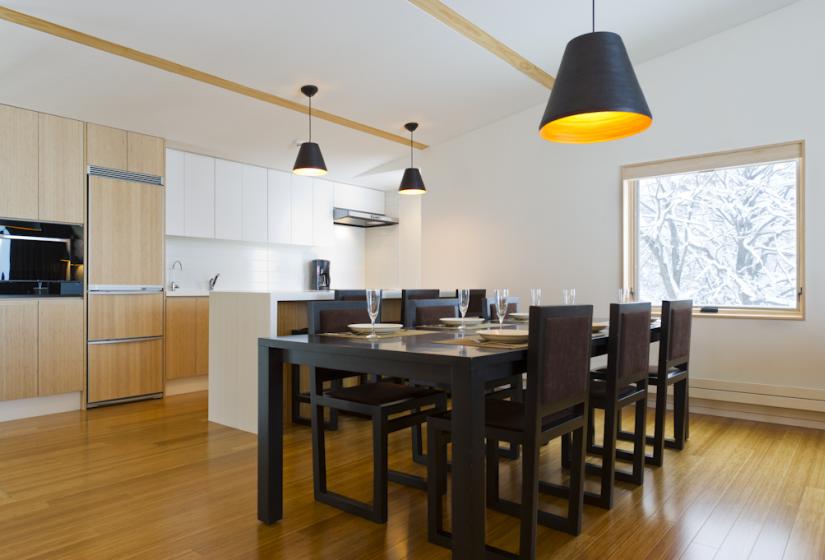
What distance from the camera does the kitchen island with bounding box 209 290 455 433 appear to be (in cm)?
350

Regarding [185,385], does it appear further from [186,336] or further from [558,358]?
[558,358]

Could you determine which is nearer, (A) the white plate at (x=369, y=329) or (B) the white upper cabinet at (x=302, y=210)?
(A) the white plate at (x=369, y=329)

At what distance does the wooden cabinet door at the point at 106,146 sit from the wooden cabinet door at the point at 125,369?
142 centimetres

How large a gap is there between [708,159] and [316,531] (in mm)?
3915

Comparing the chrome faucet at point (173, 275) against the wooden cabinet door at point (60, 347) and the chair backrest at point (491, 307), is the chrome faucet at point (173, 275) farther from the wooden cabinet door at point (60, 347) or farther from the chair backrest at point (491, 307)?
the chair backrest at point (491, 307)

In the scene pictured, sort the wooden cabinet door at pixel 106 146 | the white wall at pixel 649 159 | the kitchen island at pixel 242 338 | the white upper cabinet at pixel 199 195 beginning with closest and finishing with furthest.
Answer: the kitchen island at pixel 242 338
the white wall at pixel 649 159
the wooden cabinet door at pixel 106 146
the white upper cabinet at pixel 199 195

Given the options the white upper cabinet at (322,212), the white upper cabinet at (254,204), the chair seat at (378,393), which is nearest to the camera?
the chair seat at (378,393)

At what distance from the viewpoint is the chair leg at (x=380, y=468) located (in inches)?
82.1

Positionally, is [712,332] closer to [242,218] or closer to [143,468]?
[143,468]

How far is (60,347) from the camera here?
4.07 m

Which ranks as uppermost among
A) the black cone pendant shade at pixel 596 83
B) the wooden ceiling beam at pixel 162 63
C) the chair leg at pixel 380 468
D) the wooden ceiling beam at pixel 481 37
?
the wooden ceiling beam at pixel 481 37

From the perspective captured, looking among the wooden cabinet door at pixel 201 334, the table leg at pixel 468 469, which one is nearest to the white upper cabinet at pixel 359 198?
the wooden cabinet door at pixel 201 334

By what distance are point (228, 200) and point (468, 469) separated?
182 inches

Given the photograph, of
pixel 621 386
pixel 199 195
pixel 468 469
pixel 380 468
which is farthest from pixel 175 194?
pixel 468 469
